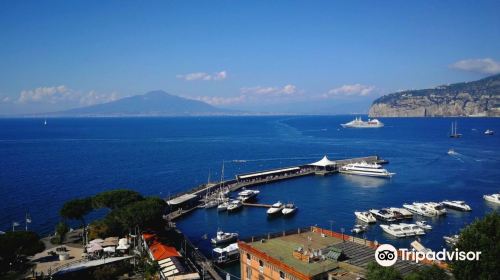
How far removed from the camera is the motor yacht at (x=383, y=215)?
58.4 metres

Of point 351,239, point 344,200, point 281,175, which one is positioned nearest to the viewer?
point 351,239

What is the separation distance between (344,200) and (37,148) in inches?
5118

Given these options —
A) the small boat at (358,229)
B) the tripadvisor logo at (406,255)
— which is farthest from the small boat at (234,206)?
the tripadvisor logo at (406,255)

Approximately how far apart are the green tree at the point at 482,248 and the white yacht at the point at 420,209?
128 ft

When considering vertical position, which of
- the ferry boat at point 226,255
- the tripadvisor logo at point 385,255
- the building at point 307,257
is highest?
the tripadvisor logo at point 385,255

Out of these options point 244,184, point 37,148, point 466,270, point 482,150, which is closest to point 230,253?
point 466,270

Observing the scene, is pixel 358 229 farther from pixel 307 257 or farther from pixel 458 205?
pixel 307 257

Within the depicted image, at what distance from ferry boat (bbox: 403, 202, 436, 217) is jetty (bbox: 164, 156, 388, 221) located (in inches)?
925

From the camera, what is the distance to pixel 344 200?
7200 cm

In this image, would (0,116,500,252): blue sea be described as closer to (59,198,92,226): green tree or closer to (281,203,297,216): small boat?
(281,203,297,216): small boat

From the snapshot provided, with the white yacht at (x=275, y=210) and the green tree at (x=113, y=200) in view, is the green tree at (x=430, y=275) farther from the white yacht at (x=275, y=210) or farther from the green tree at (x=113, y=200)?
the white yacht at (x=275, y=210)

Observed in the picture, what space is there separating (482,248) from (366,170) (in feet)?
249

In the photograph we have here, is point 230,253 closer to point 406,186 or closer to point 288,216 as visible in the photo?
point 288,216

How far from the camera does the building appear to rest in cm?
2655
